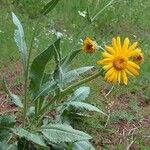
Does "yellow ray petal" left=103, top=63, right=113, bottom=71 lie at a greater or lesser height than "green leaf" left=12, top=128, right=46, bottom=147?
greater

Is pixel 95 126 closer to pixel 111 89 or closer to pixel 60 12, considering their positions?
pixel 111 89

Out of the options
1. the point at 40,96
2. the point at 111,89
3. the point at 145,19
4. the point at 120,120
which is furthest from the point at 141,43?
the point at 40,96

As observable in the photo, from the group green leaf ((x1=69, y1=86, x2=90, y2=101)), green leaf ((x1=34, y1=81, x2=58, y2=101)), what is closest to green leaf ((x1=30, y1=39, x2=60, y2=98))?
green leaf ((x1=34, y1=81, x2=58, y2=101))

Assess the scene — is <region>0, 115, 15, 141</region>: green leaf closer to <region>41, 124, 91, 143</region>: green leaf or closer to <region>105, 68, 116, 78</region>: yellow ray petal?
<region>41, 124, 91, 143</region>: green leaf

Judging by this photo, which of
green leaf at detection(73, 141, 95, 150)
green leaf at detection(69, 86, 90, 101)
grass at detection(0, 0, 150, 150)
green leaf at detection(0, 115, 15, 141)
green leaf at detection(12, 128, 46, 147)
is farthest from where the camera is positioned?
grass at detection(0, 0, 150, 150)

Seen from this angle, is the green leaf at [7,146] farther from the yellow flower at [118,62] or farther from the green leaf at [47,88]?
the yellow flower at [118,62]

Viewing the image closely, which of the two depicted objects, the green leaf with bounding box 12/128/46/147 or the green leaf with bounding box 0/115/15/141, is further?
the green leaf with bounding box 0/115/15/141

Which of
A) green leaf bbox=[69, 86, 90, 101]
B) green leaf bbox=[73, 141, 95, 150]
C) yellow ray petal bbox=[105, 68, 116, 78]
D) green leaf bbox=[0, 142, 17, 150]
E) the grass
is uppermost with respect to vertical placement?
the grass
